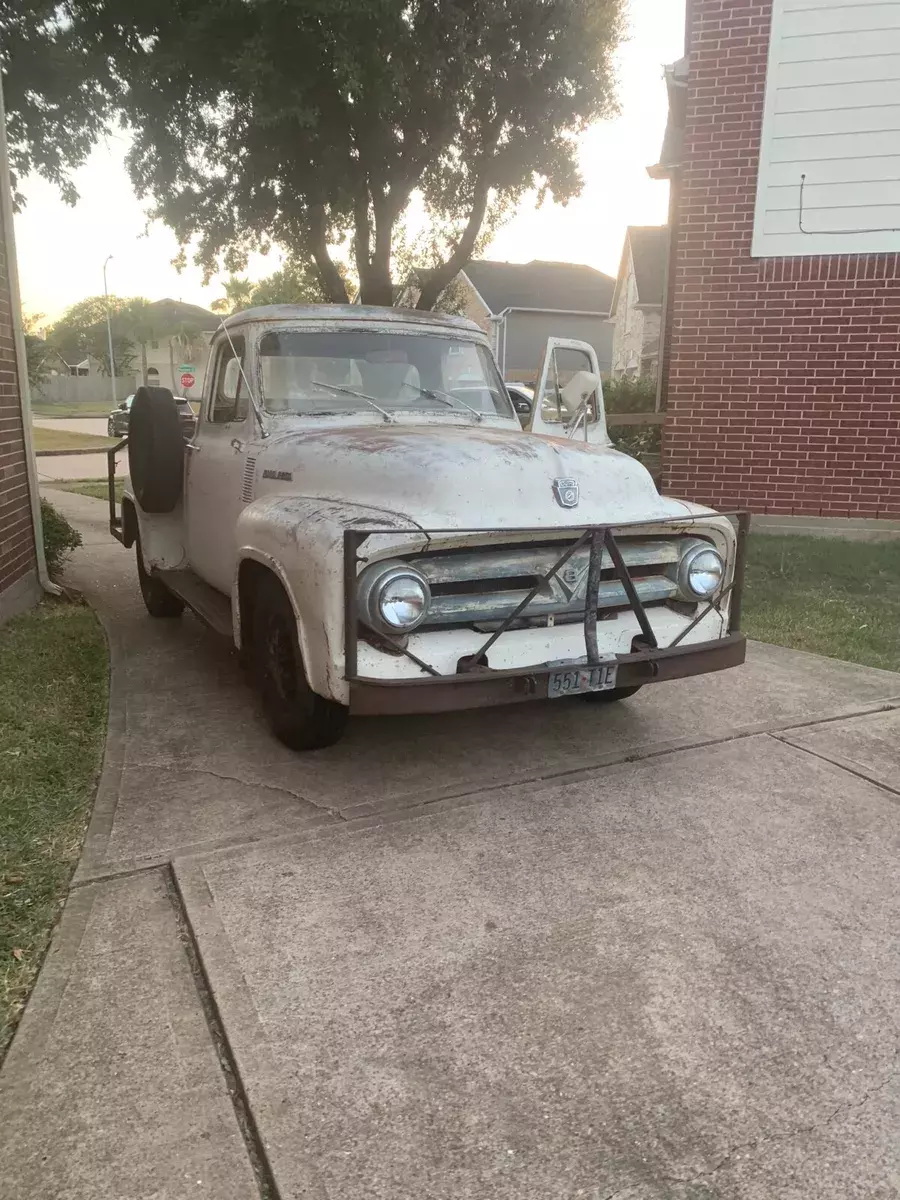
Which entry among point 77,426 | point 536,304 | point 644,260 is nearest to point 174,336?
point 77,426

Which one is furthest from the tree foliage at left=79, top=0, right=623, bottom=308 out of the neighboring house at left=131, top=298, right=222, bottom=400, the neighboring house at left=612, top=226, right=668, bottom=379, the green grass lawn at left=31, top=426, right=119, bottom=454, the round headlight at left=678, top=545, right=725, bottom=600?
the neighboring house at left=131, top=298, right=222, bottom=400

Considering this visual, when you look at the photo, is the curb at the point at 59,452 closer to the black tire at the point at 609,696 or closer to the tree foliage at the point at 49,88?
the tree foliage at the point at 49,88

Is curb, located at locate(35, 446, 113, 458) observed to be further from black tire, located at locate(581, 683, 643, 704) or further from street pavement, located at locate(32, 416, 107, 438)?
black tire, located at locate(581, 683, 643, 704)

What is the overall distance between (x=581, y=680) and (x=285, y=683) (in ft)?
4.43

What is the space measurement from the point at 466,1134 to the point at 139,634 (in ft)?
16.4

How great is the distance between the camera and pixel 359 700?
324 centimetres

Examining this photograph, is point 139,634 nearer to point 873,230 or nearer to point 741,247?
point 741,247

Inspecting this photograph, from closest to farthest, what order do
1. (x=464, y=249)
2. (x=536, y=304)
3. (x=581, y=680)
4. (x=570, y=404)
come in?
(x=581, y=680)
(x=570, y=404)
(x=464, y=249)
(x=536, y=304)

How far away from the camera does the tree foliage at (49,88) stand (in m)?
11.9

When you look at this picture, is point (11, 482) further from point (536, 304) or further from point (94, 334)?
point (94, 334)

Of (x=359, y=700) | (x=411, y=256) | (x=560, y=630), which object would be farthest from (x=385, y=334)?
(x=411, y=256)

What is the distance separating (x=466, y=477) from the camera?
3609 millimetres

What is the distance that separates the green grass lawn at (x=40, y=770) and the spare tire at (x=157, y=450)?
1.08m

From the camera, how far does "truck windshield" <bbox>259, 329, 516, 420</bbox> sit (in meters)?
4.68
